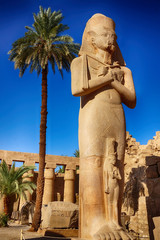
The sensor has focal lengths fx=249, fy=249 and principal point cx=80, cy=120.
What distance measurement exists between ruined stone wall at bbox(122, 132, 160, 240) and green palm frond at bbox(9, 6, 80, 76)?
7.08m

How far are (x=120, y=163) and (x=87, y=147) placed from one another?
22.2 inches

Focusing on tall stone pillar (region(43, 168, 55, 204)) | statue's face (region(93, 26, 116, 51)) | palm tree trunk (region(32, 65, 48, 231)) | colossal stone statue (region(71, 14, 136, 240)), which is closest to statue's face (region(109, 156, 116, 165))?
colossal stone statue (region(71, 14, 136, 240))

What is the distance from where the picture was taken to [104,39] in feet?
13.6

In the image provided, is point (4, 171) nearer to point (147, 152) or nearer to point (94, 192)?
point (147, 152)

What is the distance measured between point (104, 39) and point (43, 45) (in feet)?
41.0

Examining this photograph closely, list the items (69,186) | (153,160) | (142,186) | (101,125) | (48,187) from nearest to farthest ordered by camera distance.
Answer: (101,125), (153,160), (142,186), (48,187), (69,186)

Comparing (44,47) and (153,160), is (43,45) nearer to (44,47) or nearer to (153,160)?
(44,47)

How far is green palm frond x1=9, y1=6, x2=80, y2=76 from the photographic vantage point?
50.5ft

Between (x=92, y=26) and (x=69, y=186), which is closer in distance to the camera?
(x=92, y=26)

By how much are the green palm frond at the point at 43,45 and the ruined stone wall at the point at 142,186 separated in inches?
279

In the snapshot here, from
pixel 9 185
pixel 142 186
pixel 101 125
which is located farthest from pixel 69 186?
pixel 101 125

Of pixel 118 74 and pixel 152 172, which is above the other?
pixel 118 74

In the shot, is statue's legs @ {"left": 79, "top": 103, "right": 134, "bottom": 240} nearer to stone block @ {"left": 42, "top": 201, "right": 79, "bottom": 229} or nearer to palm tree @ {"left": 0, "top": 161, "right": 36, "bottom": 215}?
stone block @ {"left": 42, "top": 201, "right": 79, "bottom": 229}

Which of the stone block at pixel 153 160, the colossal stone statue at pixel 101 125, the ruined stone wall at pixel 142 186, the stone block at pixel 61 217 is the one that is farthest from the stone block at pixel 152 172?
the stone block at pixel 61 217
